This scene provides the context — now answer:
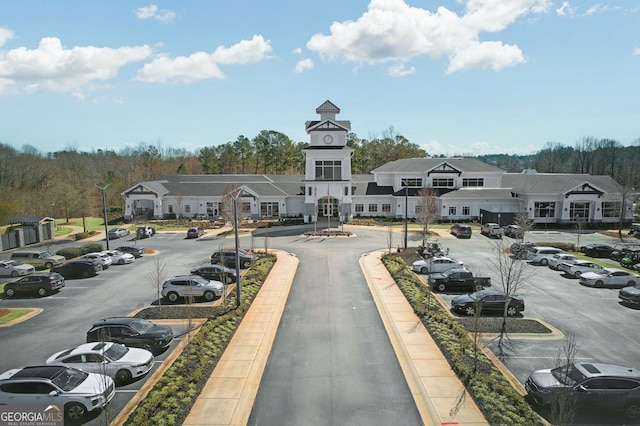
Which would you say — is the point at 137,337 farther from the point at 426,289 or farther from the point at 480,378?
the point at 426,289

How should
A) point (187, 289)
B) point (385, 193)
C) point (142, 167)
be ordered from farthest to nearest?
point (142, 167)
point (385, 193)
point (187, 289)

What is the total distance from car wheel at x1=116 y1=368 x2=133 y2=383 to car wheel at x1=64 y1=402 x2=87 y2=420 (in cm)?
219

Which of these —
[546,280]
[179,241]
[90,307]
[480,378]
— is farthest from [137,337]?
[179,241]

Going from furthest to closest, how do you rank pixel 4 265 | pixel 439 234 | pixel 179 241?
pixel 439 234
pixel 179 241
pixel 4 265

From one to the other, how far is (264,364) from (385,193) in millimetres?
51341

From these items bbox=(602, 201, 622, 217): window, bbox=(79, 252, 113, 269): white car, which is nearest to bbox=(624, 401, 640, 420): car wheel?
bbox=(79, 252, 113, 269): white car

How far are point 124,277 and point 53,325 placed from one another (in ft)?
32.1

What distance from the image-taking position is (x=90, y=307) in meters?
24.9

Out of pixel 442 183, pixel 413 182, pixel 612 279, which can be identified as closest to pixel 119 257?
pixel 612 279

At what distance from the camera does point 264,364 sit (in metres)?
17.0

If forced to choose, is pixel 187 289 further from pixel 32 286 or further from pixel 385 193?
pixel 385 193

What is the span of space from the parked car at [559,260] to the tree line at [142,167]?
5677 centimetres

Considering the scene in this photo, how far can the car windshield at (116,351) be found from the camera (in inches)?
629

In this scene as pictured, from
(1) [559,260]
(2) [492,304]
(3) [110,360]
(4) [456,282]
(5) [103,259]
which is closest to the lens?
(3) [110,360]
